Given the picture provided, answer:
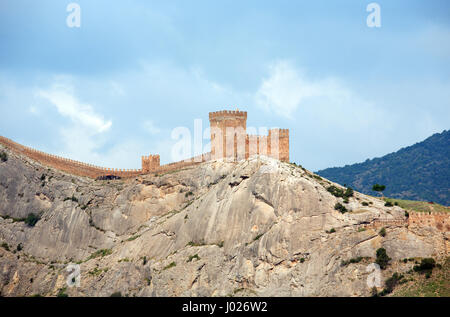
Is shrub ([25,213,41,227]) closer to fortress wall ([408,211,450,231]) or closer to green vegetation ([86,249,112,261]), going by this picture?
green vegetation ([86,249,112,261])

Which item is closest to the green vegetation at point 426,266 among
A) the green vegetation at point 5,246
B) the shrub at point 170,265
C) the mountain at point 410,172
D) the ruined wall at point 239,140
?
the ruined wall at point 239,140

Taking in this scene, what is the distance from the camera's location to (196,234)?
285 feet

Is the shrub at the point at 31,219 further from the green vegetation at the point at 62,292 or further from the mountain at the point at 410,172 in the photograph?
the mountain at the point at 410,172

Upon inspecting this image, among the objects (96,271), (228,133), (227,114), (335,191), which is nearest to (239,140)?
(228,133)

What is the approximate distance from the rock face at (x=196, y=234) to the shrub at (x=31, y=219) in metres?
0.60

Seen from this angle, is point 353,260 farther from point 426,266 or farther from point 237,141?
point 237,141

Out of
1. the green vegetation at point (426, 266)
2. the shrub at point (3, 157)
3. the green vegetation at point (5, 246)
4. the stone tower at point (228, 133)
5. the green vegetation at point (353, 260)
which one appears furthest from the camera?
the shrub at point (3, 157)

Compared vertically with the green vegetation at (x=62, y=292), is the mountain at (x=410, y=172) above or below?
above

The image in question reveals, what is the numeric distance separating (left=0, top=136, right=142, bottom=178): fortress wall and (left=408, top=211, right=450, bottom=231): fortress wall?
42003 millimetres

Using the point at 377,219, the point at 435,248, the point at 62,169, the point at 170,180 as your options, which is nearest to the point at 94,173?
the point at 62,169

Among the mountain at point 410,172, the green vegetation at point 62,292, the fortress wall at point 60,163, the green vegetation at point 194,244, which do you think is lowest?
the green vegetation at point 62,292

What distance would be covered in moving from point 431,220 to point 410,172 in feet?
334

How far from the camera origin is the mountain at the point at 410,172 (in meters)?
160
